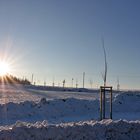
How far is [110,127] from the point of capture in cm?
1538

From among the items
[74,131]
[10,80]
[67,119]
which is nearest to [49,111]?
[67,119]

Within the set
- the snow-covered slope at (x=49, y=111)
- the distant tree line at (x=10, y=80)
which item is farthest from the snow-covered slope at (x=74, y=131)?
the distant tree line at (x=10, y=80)

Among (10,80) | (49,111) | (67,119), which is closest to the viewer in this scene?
(67,119)

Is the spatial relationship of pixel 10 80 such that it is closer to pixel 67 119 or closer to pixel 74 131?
pixel 67 119

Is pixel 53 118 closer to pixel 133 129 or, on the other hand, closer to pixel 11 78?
pixel 133 129

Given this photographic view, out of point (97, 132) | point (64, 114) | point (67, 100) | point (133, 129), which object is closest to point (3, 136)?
point (97, 132)

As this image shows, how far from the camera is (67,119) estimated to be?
28.4 m

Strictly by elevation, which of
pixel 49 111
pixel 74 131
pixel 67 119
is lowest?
pixel 67 119

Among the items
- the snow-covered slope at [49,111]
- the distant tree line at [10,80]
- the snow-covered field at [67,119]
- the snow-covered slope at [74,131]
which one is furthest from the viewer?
the distant tree line at [10,80]

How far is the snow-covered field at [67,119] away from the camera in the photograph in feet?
46.0

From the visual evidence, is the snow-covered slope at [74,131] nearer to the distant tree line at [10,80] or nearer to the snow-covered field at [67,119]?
the snow-covered field at [67,119]

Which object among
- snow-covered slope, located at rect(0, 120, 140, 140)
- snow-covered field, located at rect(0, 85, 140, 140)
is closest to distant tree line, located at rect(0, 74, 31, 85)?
snow-covered field, located at rect(0, 85, 140, 140)

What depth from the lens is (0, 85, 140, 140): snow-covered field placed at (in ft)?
46.0

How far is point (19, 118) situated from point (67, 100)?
258 inches
